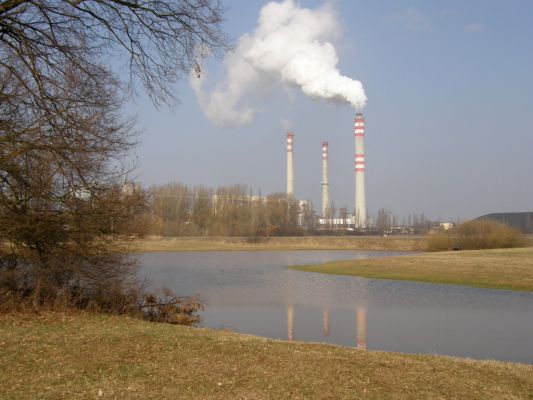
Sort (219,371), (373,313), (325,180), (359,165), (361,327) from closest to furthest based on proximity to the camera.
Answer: (219,371)
(361,327)
(373,313)
(359,165)
(325,180)

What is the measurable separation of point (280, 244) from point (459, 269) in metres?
45.3

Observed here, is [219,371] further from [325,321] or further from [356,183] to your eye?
[356,183]

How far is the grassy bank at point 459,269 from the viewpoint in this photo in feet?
97.3

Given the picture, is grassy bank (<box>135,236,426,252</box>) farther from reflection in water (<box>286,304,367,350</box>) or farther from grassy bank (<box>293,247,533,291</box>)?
reflection in water (<box>286,304,367,350</box>)

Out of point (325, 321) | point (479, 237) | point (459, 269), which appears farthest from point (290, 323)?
point (479, 237)

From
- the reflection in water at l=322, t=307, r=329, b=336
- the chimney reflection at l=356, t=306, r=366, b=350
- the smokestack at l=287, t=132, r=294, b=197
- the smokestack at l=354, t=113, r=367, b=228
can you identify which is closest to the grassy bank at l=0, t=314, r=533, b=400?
the chimney reflection at l=356, t=306, r=366, b=350

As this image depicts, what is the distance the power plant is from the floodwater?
54.6 metres

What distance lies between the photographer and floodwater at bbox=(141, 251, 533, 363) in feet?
47.9

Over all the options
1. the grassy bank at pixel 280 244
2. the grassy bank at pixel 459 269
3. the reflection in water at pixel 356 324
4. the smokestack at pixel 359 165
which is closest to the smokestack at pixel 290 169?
the smokestack at pixel 359 165

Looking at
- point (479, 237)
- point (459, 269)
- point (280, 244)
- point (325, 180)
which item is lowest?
point (459, 269)

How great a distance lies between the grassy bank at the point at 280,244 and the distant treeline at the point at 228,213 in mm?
9461

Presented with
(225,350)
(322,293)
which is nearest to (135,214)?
(225,350)

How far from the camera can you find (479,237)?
174 ft

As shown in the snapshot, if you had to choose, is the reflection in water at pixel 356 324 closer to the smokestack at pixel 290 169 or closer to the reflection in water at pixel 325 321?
the reflection in water at pixel 325 321
